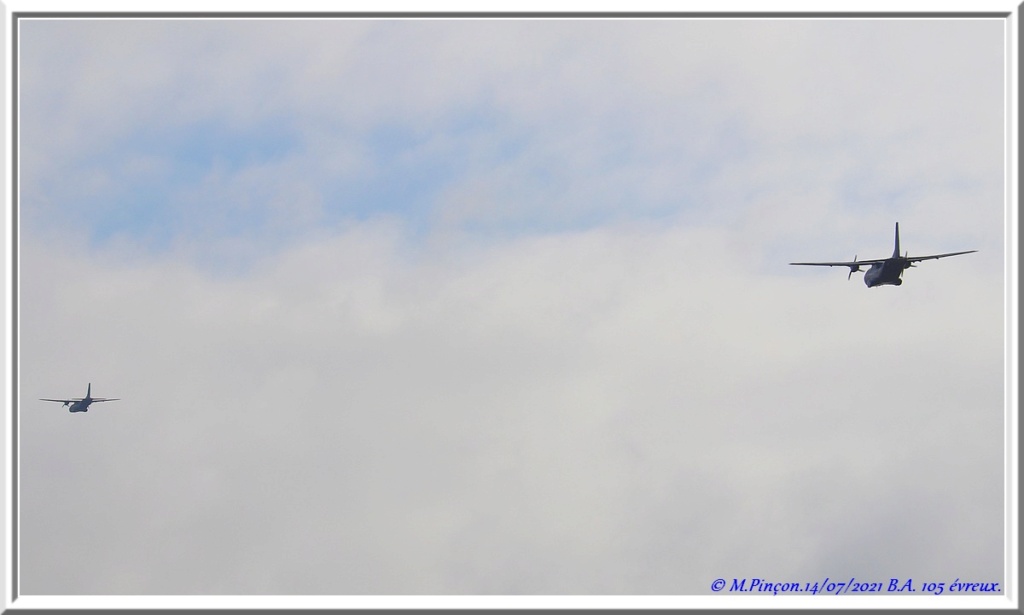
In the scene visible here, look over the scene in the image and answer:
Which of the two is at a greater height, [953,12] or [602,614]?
[953,12]

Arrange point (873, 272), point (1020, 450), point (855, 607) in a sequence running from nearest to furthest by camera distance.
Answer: point (1020, 450)
point (855, 607)
point (873, 272)

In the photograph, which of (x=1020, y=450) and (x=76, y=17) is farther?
(x=76, y=17)

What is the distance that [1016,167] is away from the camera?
290 feet

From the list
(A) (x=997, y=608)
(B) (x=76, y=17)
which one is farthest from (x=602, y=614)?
(B) (x=76, y=17)

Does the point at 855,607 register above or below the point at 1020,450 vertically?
below

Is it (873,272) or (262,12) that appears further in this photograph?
(873,272)

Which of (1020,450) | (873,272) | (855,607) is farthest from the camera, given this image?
(873,272)

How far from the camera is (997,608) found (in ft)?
299

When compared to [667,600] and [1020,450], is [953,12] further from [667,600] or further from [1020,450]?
[667,600]
